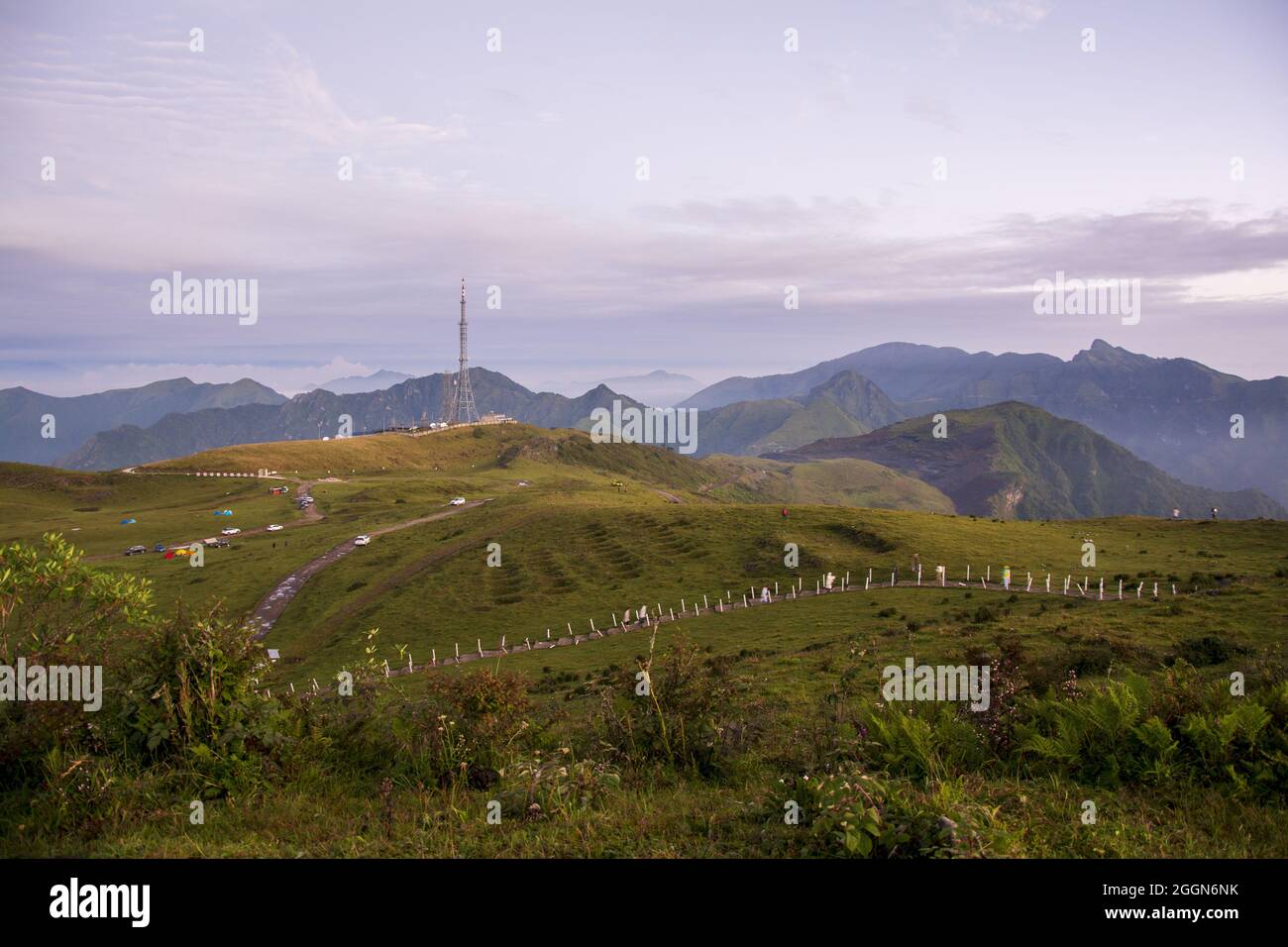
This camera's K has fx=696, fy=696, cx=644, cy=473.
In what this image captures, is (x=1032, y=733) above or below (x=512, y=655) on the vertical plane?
above

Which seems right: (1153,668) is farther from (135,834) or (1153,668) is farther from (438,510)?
(438,510)

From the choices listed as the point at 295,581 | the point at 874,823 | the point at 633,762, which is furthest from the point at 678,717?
the point at 295,581

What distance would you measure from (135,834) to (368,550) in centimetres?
7577

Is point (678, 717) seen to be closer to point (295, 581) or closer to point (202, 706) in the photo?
point (202, 706)

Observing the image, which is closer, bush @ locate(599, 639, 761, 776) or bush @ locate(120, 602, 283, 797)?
bush @ locate(120, 602, 283, 797)

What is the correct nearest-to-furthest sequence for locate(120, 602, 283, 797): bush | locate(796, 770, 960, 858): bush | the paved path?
locate(796, 770, 960, 858): bush < locate(120, 602, 283, 797): bush < the paved path

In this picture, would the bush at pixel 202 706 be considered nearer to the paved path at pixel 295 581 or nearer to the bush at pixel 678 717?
the bush at pixel 678 717

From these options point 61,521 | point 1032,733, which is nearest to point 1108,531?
point 1032,733

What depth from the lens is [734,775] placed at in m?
8.55

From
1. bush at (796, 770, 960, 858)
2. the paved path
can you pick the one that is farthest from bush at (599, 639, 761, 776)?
the paved path

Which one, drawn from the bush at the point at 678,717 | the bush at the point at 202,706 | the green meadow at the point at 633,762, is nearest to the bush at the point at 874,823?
the green meadow at the point at 633,762

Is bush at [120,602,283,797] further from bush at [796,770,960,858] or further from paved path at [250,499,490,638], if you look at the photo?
paved path at [250,499,490,638]

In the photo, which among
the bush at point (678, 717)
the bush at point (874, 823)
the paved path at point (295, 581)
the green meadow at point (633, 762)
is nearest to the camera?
the bush at point (874, 823)
